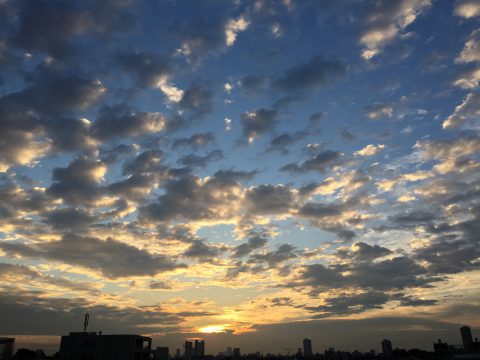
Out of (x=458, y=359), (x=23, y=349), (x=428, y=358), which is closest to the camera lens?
(x=458, y=359)

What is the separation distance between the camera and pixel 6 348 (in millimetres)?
68875

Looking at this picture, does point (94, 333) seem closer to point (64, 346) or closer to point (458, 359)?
point (64, 346)

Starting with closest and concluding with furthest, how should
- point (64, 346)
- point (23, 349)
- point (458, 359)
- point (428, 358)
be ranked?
point (458, 359) < point (64, 346) < point (23, 349) < point (428, 358)

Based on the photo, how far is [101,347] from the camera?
332 ft

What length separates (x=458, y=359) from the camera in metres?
96.6

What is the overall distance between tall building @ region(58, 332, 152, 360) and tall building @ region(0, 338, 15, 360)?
1359 inches

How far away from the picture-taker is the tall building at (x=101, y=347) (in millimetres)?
99688

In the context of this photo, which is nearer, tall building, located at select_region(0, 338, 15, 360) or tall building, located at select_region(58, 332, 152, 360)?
tall building, located at select_region(0, 338, 15, 360)

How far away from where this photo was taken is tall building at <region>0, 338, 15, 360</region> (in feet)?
224

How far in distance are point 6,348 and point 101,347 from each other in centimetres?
3571

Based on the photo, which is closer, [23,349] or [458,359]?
[458,359]

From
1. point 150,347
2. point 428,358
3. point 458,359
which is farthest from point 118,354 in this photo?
point 428,358

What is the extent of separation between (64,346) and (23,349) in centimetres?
7810

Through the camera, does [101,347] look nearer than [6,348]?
No
